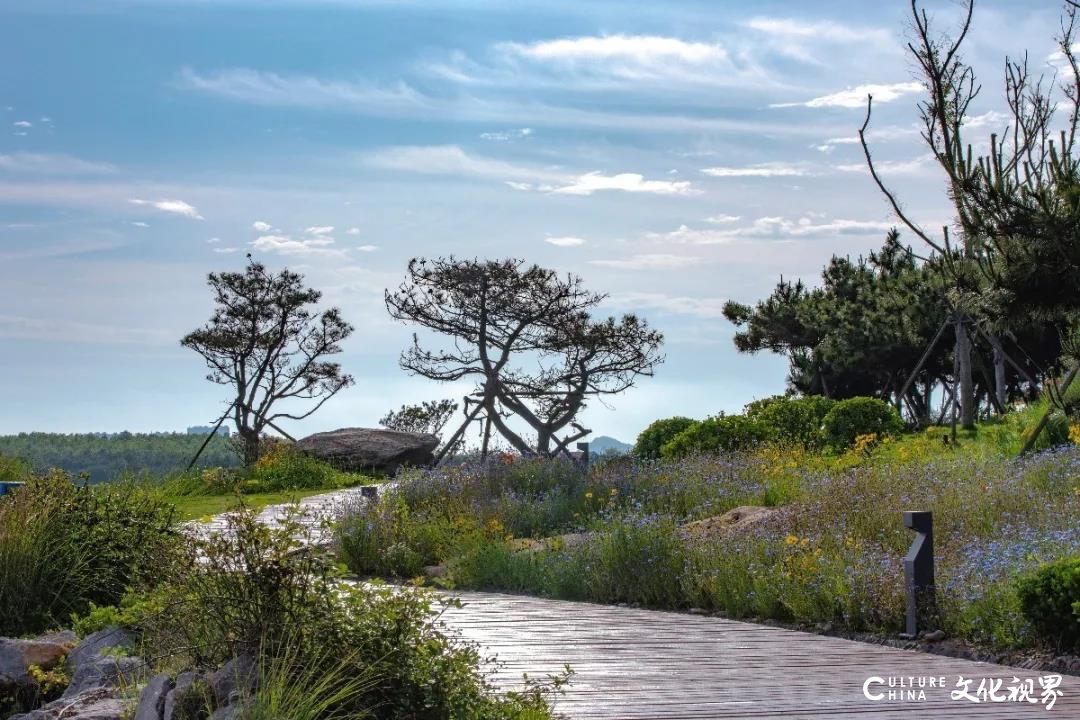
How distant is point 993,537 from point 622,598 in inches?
122

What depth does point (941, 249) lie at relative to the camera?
41.8 feet

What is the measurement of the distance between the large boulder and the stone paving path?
1544cm

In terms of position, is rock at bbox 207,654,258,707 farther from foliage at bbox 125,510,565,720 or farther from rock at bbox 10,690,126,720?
rock at bbox 10,690,126,720

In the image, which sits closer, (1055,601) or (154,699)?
(154,699)

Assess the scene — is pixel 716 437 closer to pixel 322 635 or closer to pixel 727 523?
pixel 727 523

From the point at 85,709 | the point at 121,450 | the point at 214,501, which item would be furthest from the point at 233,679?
the point at 121,450

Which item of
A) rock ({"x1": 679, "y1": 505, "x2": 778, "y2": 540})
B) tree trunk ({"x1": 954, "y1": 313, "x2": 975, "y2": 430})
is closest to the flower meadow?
rock ({"x1": 679, "y1": 505, "x2": 778, "y2": 540})

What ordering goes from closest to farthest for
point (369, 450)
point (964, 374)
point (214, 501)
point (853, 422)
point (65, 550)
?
point (65, 550) → point (214, 501) → point (853, 422) → point (369, 450) → point (964, 374)

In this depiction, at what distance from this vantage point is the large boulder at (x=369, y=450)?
22719mm

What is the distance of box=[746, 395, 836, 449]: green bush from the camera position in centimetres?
2003

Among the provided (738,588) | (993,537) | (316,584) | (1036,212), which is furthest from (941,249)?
(316,584)

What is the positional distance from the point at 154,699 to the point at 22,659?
99.8 inches

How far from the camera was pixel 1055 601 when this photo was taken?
242 inches

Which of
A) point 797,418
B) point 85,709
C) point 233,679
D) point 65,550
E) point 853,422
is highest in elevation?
point 797,418
